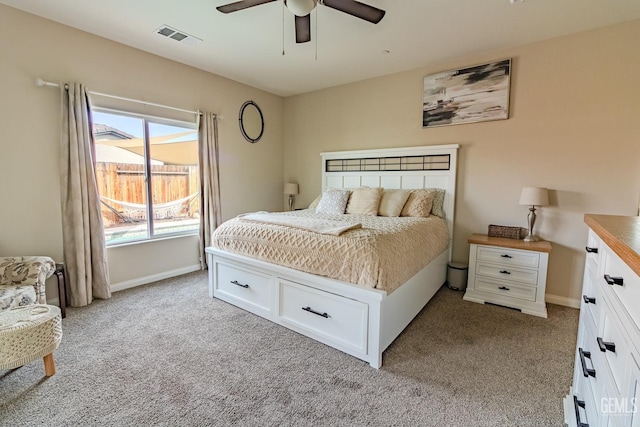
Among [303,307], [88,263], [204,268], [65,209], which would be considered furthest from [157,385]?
[204,268]

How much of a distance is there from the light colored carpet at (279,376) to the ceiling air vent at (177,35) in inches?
108

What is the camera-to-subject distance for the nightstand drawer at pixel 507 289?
9.19ft

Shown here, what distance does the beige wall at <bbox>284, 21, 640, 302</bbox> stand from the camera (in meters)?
2.65

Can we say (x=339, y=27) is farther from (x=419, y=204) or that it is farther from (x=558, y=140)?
(x=558, y=140)

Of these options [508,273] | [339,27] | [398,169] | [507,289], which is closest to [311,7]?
[339,27]

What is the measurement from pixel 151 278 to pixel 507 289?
13.2 feet

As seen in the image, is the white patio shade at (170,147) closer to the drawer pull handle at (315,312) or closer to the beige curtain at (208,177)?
the beige curtain at (208,177)

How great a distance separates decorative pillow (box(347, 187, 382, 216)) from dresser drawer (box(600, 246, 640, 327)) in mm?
2487

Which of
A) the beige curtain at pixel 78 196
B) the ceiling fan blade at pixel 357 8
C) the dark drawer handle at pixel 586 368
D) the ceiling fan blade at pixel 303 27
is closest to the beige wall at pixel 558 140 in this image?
the ceiling fan blade at pixel 357 8

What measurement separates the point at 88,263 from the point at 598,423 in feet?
12.3

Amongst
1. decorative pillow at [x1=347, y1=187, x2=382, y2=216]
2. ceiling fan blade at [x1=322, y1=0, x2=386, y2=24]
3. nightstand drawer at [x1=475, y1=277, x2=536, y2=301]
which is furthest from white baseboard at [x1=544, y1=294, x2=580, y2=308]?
ceiling fan blade at [x1=322, y1=0, x2=386, y2=24]

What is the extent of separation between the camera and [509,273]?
2.90 meters

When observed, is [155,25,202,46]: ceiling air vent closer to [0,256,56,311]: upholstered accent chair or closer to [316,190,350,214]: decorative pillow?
[316,190,350,214]: decorative pillow

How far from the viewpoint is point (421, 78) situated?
12.0 feet
